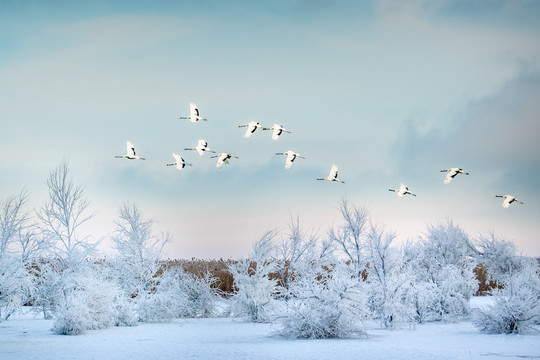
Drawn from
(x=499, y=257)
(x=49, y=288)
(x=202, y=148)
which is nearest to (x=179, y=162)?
(x=202, y=148)

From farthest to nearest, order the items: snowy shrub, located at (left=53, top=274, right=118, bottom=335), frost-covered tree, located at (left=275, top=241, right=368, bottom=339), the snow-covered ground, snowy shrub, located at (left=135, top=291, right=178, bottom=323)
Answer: snowy shrub, located at (left=135, top=291, right=178, bottom=323), snowy shrub, located at (left=53, top=274, right=118, bottom=335), frost-covered tree, located at (left=275, top=241, right=368, bottom=339), the snow-covered ground

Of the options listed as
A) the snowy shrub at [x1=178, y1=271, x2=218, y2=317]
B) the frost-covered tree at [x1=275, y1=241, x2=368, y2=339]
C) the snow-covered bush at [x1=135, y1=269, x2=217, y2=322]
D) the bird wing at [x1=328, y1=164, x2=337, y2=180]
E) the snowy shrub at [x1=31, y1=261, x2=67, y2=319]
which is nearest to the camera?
the frost-covered tree at [x1=275, y1=241, x2=368, y2=339]

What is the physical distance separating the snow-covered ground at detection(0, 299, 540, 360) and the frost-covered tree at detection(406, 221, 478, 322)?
3287 mm

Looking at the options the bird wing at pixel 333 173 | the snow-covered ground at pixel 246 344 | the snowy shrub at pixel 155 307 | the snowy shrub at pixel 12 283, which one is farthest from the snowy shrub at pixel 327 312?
the snowy shrub at pixel 12 283

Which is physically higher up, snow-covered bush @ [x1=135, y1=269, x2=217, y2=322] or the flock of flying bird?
the flock of flying bird

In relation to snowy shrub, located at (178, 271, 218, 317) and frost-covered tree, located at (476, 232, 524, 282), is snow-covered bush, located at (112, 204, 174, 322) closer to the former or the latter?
snowy shrub, located at (178, 271, 218, 317)

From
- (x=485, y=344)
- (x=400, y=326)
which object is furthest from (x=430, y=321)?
(x=485, y=344)

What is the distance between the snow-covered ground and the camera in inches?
601

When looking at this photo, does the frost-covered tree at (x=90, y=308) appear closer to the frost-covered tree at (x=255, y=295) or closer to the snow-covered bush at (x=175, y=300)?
the snow-covered bush at (x=175, y=300)

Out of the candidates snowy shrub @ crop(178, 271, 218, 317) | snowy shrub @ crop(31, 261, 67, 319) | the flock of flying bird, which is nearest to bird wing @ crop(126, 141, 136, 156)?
the flock of flying bird

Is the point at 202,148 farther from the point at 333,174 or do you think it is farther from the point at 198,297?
the point at 198,297

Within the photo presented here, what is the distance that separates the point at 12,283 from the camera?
77.3 ft

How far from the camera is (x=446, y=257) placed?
32.3 m

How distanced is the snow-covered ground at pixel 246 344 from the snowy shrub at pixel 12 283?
164cm
